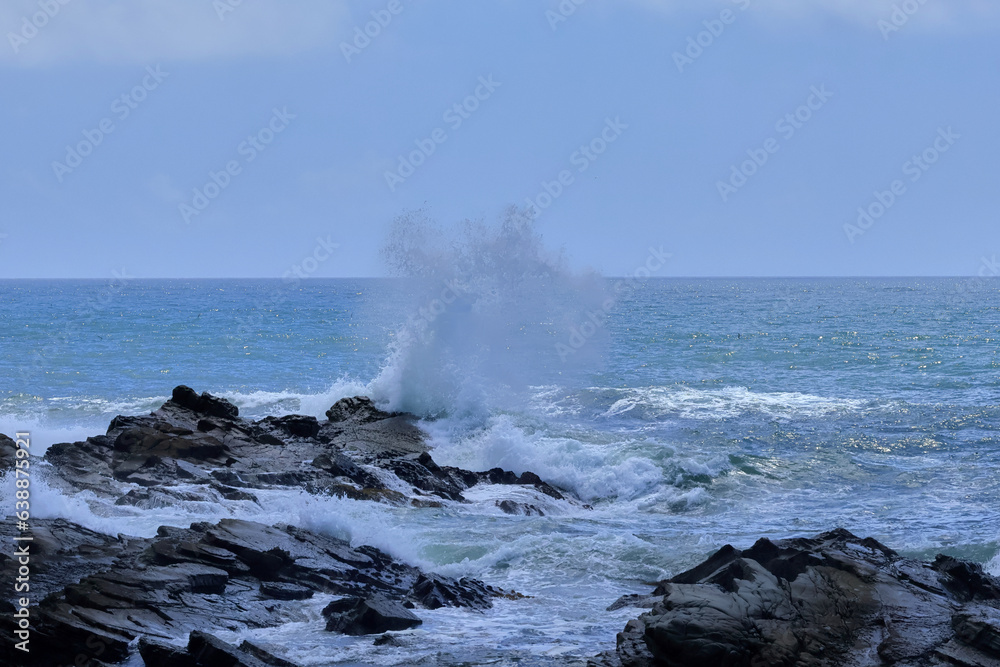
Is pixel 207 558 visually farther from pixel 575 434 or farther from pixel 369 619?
pixel 575 434

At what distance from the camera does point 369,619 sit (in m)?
8.80

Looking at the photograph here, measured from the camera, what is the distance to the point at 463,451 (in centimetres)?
1959

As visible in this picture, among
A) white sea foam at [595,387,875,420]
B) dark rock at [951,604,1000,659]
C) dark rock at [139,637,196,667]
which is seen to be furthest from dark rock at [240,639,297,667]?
white sea foam at [595,387,875,420]

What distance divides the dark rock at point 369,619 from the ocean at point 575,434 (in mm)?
231

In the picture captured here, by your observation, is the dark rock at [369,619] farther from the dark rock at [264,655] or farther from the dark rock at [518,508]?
the dark rock at [518,508]

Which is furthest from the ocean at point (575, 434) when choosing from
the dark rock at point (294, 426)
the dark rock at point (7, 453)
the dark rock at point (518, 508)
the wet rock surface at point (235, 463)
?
the dark rock at point (294, 426)

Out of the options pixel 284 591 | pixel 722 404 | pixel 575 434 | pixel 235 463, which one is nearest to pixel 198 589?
pixel 284 591

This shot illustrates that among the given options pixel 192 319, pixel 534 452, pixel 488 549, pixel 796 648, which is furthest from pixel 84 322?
pixel 796 648

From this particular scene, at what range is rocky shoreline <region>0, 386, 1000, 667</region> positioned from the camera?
751 centimetres

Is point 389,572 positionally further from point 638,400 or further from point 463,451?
point 638,400

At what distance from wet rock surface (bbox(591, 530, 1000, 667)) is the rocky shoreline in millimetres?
16

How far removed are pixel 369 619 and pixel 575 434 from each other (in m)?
12.9

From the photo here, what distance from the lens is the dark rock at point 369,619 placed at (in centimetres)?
876

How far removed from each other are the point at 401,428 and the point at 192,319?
1925 inches
